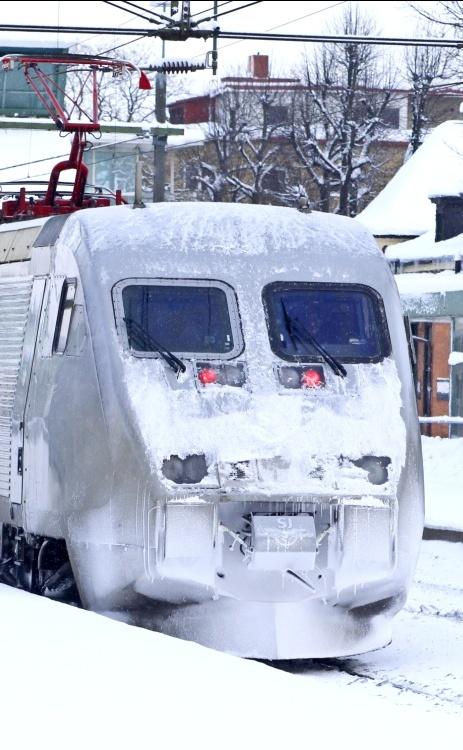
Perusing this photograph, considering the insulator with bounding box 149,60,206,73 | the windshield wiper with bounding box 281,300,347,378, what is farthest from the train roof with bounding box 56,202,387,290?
the insulator with bounding box 149,60,206,73

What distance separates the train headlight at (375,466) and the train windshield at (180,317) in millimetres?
1084

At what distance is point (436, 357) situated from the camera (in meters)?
29.7

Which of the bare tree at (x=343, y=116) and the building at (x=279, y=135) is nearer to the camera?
the bare tree at (x=343, y=116)

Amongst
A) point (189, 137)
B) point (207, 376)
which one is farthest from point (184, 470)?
point (189, 137)

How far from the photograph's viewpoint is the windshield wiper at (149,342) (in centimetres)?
1044

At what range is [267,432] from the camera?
10.1 metres

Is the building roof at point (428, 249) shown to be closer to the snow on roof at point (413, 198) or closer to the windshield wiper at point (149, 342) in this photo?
the snow on roof at point (413, 198)

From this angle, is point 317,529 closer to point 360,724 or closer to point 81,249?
point 81,249

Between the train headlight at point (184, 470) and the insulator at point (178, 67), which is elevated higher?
the insulator at point (178, 67)

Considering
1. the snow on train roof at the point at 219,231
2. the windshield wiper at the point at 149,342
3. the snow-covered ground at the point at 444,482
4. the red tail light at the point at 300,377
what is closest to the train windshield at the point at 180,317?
the windshield wiper at the point at 149,342

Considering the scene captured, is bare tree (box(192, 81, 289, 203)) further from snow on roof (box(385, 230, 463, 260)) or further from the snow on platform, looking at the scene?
the snow on platform

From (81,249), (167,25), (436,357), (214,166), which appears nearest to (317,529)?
(81,249)

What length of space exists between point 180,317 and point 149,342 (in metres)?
0.30

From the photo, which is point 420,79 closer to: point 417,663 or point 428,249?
point 428,249
